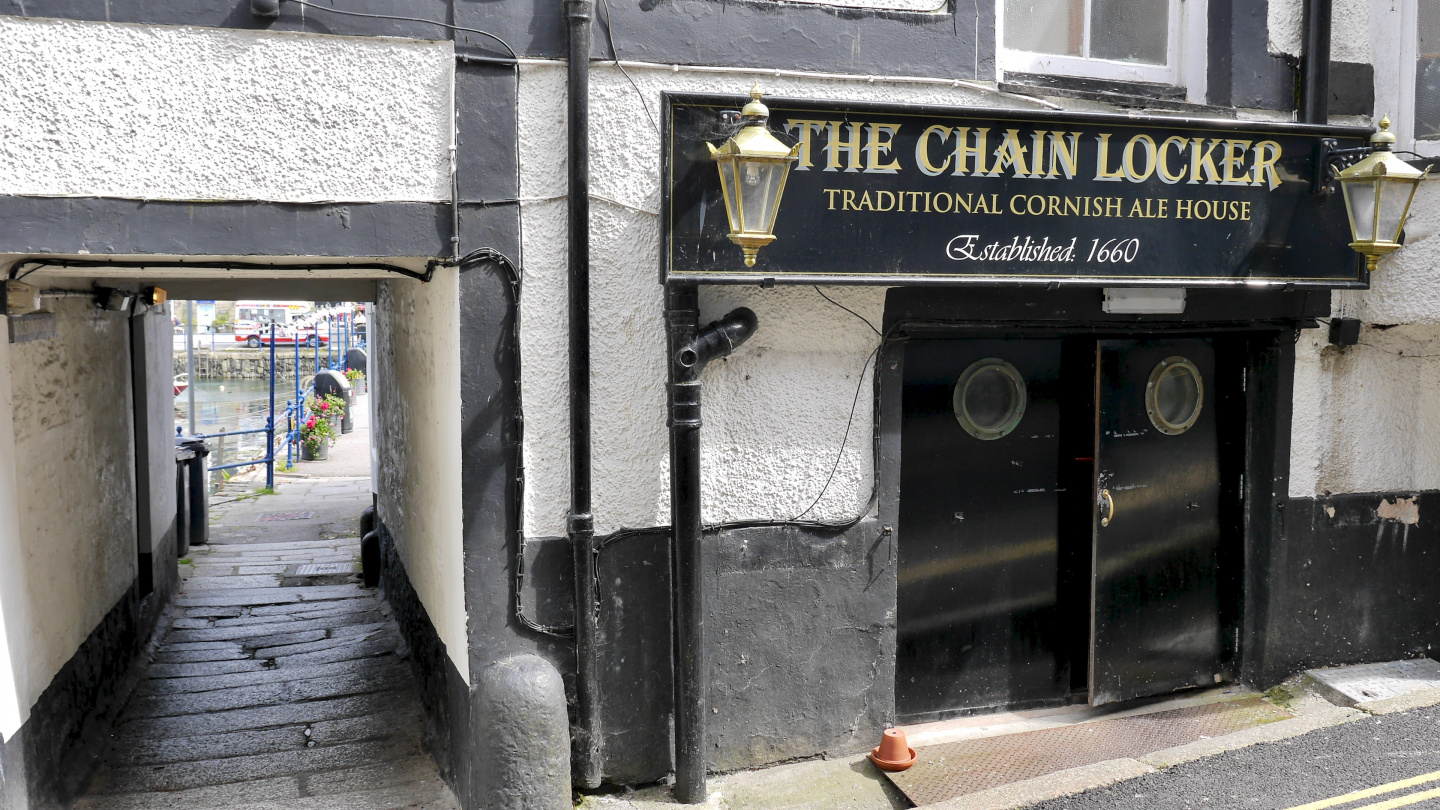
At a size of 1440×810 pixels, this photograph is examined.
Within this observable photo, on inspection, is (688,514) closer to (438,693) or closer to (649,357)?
(649,357)

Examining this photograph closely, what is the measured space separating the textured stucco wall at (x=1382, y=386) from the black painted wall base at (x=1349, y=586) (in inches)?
5.8

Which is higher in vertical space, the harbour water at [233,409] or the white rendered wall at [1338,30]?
the white rendered wall at [1338,30]

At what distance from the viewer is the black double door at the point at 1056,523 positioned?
5.55 m

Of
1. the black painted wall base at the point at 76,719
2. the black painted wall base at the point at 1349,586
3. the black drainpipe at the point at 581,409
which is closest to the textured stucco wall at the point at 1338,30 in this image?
the black painted wall base at the point at 1349,586

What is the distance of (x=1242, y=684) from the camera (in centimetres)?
594

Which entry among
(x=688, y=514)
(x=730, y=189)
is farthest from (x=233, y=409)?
(x=730, y=189)

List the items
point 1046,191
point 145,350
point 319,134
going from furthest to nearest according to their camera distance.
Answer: point 145,350 < point 1046,191 < point 319,134

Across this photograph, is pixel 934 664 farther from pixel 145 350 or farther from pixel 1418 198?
pixel 145 350

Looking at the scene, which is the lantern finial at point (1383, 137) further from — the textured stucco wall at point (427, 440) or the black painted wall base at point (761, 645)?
the textured stucco wall at point (427, 440)

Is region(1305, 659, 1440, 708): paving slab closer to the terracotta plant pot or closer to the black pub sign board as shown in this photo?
the black pub sign board

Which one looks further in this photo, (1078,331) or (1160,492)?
(1160,492)

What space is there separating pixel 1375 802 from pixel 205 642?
293 inches

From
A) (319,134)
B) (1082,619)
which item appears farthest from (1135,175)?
(319,134)

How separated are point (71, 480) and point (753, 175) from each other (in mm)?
4390
